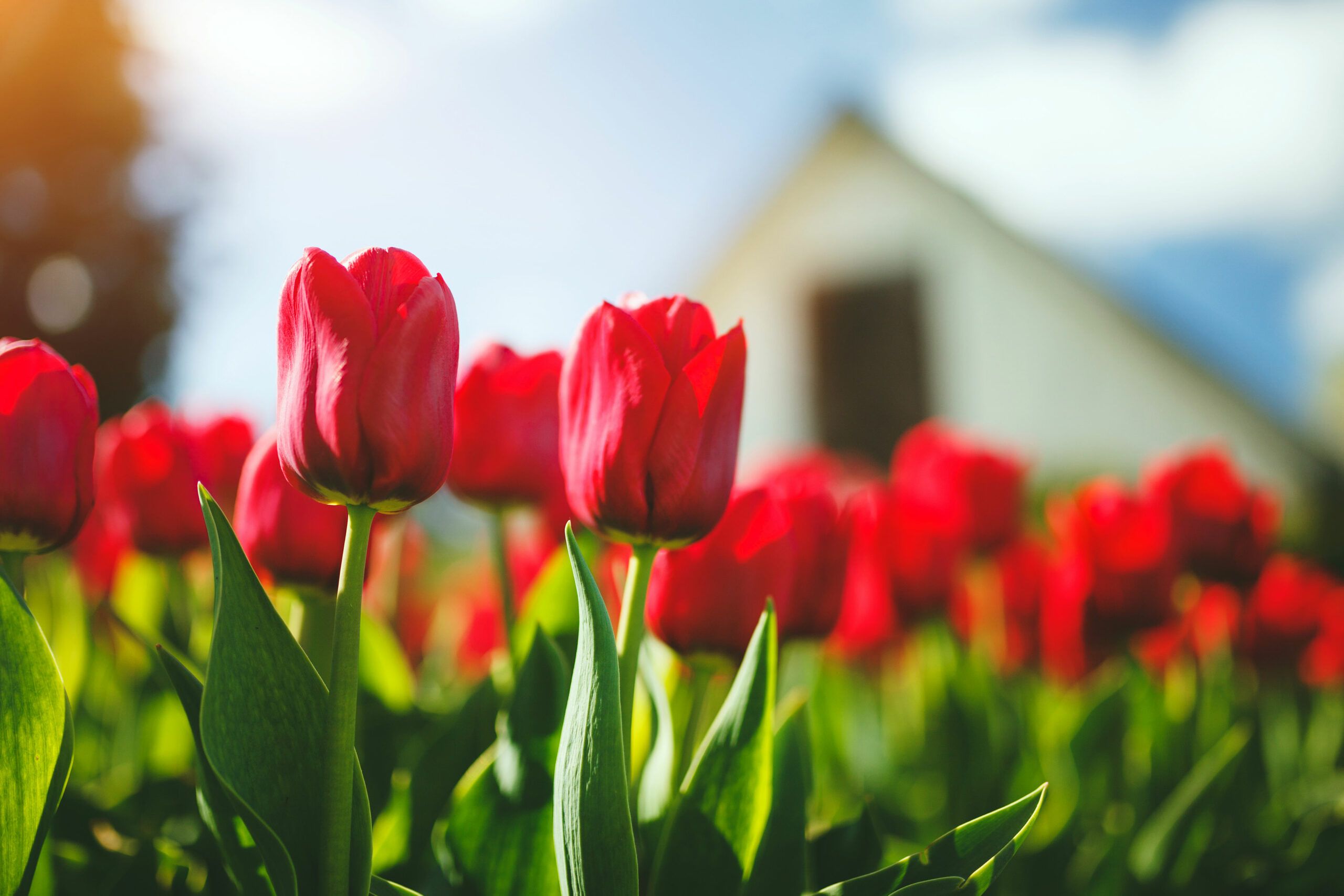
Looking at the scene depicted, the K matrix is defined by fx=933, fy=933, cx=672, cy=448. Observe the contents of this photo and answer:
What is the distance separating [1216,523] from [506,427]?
3.07 ft

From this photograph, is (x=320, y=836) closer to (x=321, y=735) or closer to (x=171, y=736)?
(x=321, y=735)

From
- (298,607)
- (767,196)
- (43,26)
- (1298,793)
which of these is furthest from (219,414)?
(43,26)

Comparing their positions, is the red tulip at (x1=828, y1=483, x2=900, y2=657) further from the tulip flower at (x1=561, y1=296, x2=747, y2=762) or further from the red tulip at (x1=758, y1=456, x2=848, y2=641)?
the tulip flower at (x1=561, y1=296, x2=747, y2=762)

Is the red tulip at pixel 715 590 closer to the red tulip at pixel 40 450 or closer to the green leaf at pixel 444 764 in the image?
the green leaf at pixel 444 764

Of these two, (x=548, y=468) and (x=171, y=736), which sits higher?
(x=548, y=468)

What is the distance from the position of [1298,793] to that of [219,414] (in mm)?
1408

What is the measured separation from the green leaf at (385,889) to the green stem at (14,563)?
0.87ft

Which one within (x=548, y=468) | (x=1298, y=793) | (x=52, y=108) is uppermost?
(x=52, y=108)

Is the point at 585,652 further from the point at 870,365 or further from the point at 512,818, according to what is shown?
the point at 870,365

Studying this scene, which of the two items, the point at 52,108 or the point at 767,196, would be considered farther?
the point at 52,108

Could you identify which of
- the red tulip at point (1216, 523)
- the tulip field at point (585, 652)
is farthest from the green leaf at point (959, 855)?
the red tulip at point (1216, 523)

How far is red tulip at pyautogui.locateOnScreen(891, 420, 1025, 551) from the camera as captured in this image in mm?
1386

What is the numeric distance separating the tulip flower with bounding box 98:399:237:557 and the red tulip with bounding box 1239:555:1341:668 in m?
1.41

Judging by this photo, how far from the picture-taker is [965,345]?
9.07 m
